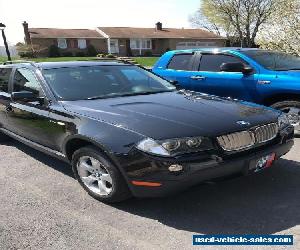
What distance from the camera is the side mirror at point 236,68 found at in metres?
6.29

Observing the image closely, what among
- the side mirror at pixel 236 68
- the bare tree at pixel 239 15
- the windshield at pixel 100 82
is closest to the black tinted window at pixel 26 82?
the windshield at pixel 100 82

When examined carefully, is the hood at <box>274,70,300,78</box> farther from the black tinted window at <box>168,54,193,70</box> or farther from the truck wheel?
the black tinted window at <box>168,54,193,70</box>

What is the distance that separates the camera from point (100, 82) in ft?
16.2

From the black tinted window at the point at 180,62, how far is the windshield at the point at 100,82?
2105 mm

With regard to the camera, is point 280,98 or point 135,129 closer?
point 135,129

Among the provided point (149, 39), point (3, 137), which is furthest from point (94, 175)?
point (149, 39)

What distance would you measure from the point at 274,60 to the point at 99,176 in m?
4.11

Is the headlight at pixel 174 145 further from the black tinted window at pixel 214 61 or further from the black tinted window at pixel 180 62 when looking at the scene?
the black tinted window at pixel 180 62

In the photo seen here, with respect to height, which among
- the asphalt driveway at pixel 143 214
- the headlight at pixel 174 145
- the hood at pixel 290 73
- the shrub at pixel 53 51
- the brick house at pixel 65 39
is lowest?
the shrub at pixel 53 51

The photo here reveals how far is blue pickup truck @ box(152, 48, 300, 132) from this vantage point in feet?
19.8

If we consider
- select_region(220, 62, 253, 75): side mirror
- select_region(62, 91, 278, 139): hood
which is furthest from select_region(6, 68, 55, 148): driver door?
select_region(220, 62, 253, 75): side mirror

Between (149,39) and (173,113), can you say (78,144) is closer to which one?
(173,113)

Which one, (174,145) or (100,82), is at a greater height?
(100,82)

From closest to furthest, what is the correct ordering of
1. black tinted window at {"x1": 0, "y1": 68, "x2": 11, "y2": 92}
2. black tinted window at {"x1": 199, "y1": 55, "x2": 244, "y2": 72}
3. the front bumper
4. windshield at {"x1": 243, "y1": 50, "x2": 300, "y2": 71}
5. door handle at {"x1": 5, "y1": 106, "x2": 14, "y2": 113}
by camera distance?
the front bumper < door handle at {"x1": 5, "y1": 106, "x2": 14, "y2": 113} < black tinted window at {"x1": 0, "y1": 68, "x2": 11, "y2": 92} < windshield at {"x1": 243, "y1": 50, "x2": 300, "y2": 71} < black tinted window at {"x1": 199, "y1": 55, "x2": 244, "y2": 72}
